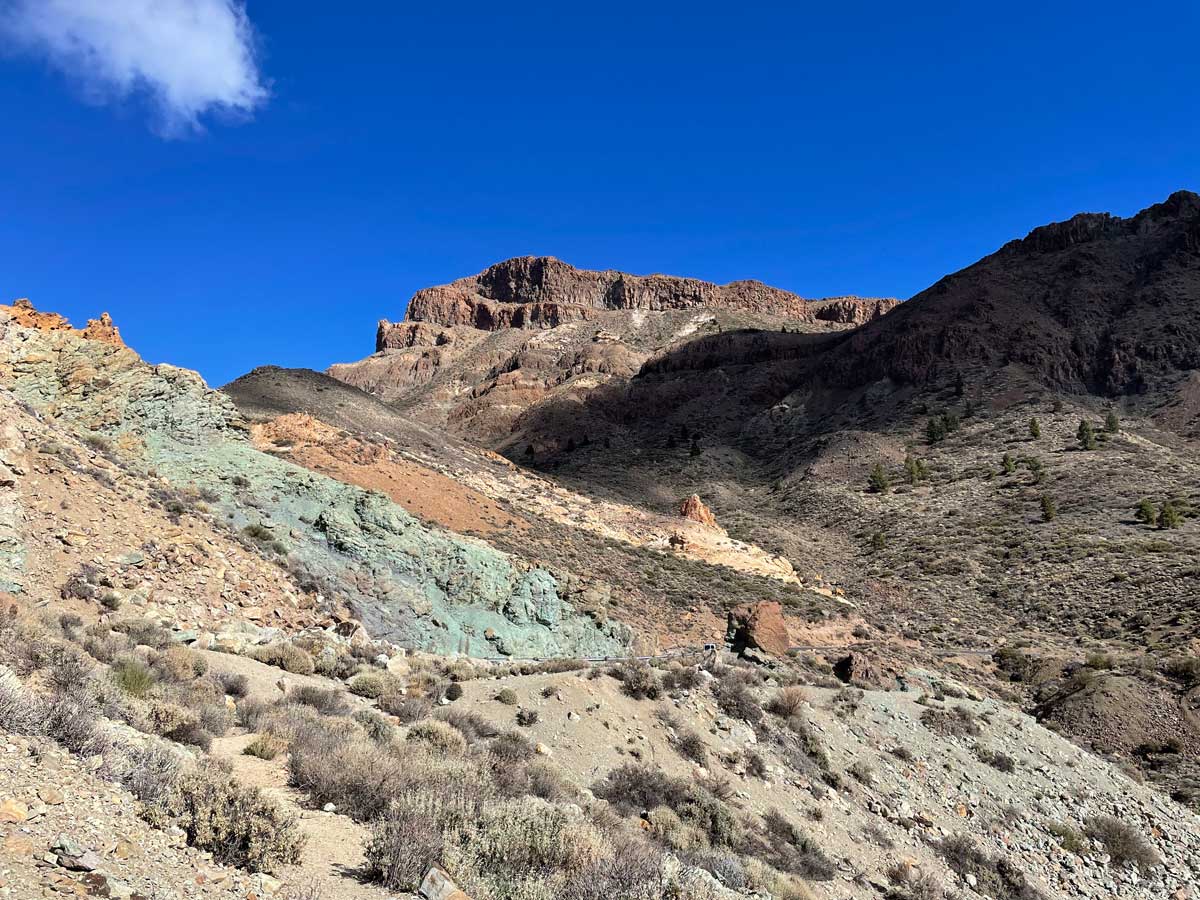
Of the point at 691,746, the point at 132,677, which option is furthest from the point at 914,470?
the point at 132,677

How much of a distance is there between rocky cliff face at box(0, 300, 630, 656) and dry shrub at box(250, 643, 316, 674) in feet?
13.7

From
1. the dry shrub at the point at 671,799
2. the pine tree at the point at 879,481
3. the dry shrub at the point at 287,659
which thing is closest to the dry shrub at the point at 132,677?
the dry shrub at the point at 287,659

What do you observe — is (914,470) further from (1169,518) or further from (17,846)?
(17,846)

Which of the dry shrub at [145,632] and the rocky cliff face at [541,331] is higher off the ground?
the rocky cliff face at [541,331]

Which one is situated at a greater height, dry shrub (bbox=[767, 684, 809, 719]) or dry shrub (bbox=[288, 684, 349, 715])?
dry shrub (bbox=[288, 684, 349, 715])

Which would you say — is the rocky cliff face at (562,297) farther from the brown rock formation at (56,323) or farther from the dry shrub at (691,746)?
the dry shrub at (691,746)

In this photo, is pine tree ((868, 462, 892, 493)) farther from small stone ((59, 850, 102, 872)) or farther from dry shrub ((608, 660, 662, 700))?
small stone ((59, 850, 102, 872))

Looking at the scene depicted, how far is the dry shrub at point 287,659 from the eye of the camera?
10203 millimetres

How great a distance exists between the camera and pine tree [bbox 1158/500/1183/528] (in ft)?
111

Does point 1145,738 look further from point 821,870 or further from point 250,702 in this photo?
point 250,702

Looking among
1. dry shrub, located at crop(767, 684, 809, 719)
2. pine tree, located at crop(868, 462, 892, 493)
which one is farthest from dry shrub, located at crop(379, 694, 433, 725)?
pine tree, located at crop(868, 462, 892, 493)

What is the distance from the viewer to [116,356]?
18953 mm

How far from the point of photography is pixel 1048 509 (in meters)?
39.4

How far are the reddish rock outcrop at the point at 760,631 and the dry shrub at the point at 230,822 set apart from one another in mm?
14614
